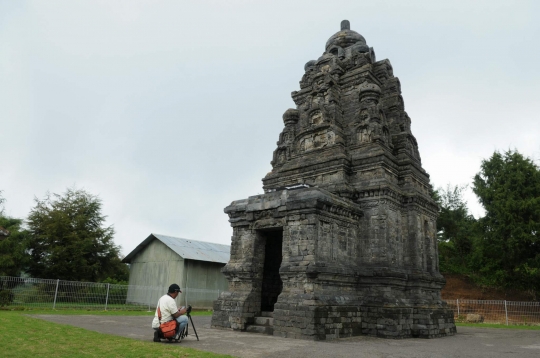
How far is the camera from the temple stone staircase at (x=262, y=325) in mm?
11586

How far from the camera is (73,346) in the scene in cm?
736

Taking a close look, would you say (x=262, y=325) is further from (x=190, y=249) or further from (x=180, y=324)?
(x=190, y=249)

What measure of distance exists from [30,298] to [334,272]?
13875 mm

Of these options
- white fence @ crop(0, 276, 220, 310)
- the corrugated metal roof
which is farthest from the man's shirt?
the corrugated metal roof

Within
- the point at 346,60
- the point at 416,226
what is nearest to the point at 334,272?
the point at 416,226

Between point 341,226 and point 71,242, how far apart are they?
68.1 ft

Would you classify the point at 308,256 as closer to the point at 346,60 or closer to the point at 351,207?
the point at 351,207

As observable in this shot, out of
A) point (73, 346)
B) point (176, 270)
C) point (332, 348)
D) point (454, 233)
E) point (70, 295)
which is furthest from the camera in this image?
point (454, 233)

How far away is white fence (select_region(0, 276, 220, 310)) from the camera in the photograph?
16.6 m

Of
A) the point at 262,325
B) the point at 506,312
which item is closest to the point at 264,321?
the point at 262,325

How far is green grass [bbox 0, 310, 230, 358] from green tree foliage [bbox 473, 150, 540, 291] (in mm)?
22903

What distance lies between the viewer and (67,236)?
1016 inches

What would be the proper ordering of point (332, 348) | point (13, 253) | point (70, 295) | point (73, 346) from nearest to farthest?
1. point (73, 346)
2. point (332, 348)
3. point (70, 295)
4. point (13, 253)

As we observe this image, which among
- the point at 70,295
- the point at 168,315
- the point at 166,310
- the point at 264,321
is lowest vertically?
the point at 70,295
